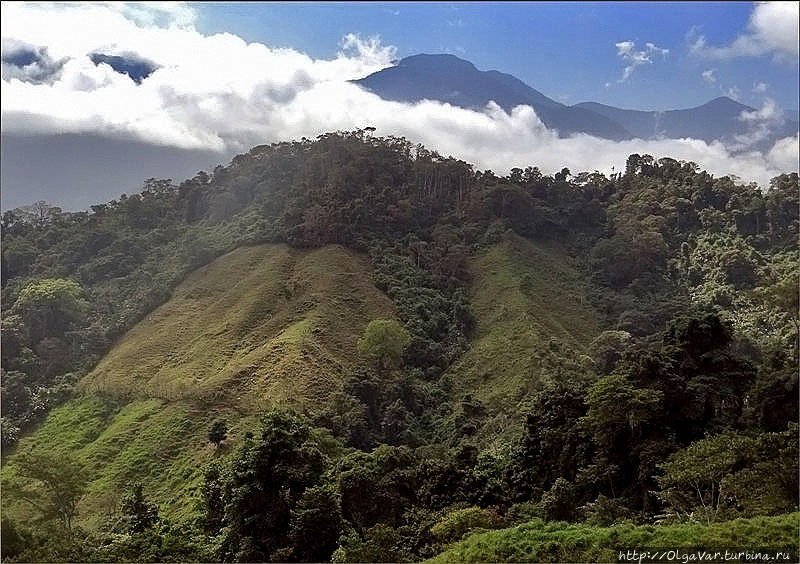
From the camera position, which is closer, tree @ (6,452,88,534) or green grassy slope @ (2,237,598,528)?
tree @ (6,452,88,534)

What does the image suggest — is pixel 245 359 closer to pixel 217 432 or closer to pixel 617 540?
pixel 217 432

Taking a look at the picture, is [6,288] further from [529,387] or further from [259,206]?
[529,387]

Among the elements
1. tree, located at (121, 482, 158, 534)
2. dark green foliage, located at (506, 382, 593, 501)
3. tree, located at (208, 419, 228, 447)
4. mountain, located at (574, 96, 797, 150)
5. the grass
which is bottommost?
tree, located at (121, 482, 158, 534)

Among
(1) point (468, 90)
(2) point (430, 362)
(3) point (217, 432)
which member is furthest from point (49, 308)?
(1) point (468, 90)

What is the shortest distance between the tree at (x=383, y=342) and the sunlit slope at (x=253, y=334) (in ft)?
2.03

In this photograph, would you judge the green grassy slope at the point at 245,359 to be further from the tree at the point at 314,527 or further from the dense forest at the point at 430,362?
the tree at the point at 314,527

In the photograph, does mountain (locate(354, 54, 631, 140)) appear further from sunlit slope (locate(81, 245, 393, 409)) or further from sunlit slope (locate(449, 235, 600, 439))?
sunlit slope (locate(81, 245, 393, 409))

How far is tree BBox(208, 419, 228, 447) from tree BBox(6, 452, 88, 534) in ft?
11.2

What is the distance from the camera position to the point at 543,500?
44.5 feet

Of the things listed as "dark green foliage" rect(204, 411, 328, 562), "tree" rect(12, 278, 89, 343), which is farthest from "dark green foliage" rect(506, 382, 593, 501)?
"tree" rect(12, 278, 89, 343)

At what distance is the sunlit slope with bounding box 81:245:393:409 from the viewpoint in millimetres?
20562

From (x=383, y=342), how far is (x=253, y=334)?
449 centimetres

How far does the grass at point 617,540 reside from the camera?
7.68 meters

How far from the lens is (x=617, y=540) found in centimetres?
796
